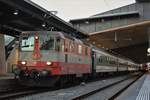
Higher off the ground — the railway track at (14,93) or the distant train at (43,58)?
the distant train at (43,58)

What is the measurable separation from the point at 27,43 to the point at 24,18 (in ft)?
31.3

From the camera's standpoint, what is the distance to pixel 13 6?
2875 cm

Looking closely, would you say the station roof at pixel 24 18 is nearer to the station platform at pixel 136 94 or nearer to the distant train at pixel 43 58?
the distant train at pixel 43 58

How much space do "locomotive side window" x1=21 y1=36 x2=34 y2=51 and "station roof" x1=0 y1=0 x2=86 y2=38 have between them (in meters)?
4.05

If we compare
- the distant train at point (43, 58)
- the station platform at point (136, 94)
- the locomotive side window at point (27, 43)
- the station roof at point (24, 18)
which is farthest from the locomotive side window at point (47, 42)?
the station platform at point (136, 94)

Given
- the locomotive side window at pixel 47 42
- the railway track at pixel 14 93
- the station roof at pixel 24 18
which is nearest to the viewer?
the railway track at pixel 14 93

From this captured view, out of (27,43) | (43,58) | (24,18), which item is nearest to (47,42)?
(43,58)

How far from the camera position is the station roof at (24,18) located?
29.6 metres

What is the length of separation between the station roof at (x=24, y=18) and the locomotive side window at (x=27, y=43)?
13.3ft

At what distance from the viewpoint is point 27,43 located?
2439cm

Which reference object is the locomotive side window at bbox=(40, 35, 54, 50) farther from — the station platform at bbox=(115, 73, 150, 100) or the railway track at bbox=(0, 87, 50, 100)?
the station platform at bbox=(115, 73, 150, 100)

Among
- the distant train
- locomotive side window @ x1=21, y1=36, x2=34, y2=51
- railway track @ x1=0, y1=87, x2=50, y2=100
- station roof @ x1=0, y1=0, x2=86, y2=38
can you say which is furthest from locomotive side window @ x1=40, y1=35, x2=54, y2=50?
station roof @ x1=0, y1=0, x2=86, y2=38

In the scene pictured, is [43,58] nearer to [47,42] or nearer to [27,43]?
[47,42]

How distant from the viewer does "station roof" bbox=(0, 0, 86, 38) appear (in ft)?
97.2
